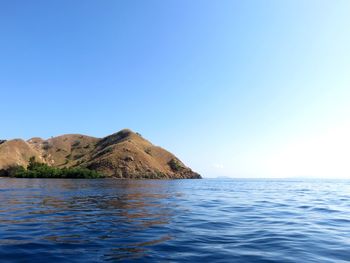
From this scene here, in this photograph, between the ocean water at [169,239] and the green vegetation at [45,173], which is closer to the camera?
the ocean water at [169,239]

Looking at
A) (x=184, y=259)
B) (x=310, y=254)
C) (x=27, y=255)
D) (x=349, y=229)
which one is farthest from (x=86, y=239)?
(x=349, y=229)

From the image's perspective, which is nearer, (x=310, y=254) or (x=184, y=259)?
(x=184, y=259)

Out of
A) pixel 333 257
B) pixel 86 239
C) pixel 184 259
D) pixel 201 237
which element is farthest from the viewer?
pixel 201 237

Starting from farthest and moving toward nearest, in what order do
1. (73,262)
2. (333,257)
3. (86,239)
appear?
(86,239) < (333,257) < (73,262)

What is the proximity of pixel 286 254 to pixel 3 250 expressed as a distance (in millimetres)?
11513

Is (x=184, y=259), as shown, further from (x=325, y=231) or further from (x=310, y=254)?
(x=325, y=231)

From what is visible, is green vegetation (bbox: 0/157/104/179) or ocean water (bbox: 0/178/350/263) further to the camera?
green vegetation (bbox: 0/157/104/179)

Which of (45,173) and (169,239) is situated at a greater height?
(169,239)

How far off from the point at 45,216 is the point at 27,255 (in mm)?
11346

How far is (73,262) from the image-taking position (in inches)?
421

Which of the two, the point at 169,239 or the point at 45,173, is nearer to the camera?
the point at 169,239

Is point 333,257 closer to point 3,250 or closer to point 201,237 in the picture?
point 201,237

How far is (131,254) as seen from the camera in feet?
39.8

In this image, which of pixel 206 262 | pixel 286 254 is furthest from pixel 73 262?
pixel 286 254
